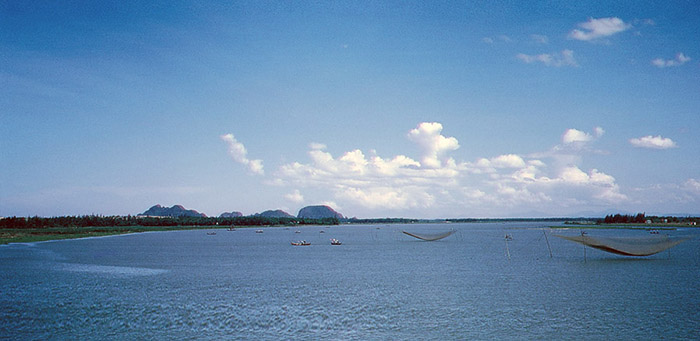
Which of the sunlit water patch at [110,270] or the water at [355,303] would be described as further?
the sunlit water patch at [110,270]

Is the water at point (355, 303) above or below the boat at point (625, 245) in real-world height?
below

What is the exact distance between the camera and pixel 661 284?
32625 mm

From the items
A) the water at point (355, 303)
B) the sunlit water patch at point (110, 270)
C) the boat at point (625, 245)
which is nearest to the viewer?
the water at point (355, 303)

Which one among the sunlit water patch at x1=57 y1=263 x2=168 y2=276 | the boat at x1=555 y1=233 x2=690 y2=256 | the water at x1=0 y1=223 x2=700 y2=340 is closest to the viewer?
the water at x1=0 y1=223 x2=700 y2=340

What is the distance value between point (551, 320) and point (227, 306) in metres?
15.1

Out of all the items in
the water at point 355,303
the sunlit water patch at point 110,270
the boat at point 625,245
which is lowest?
the water at point 355,303

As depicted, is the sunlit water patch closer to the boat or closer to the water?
the water

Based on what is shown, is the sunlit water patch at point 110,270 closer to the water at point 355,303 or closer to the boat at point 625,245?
the water at point 355,303

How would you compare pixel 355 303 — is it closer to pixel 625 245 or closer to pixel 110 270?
pixel 110 270

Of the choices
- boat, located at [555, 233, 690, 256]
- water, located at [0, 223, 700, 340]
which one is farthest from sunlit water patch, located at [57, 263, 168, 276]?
boat, located at [555, 233, 690, 256]

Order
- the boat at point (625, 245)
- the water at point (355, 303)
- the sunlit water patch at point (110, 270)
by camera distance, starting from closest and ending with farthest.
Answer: the water at point (355, 303) → the sunlit water patch at point (110, 270) → the boat at point (625, 245)

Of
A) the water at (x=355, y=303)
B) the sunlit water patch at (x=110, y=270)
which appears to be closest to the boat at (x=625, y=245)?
the water at (x=355, y=303)

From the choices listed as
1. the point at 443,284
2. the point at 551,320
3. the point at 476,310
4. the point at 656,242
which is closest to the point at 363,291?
the point at 443,284

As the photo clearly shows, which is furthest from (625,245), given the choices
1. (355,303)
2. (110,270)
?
(110,270)
